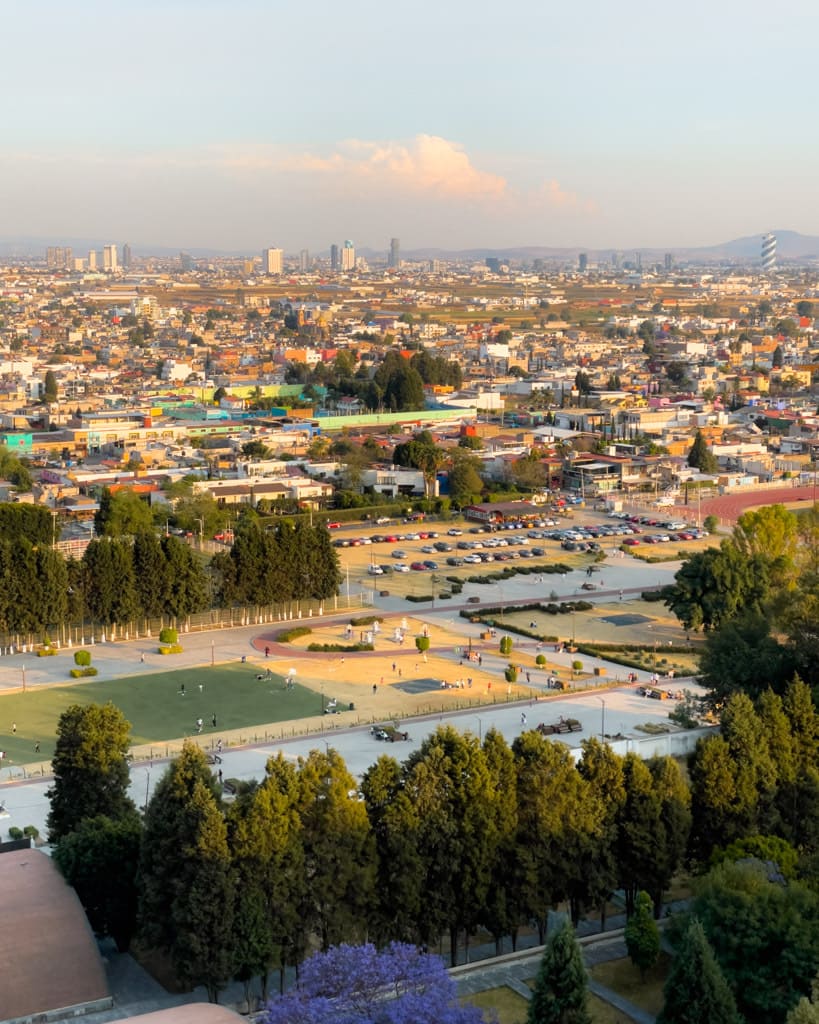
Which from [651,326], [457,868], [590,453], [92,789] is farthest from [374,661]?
[651,326]

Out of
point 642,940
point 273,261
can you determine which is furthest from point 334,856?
point 273,261

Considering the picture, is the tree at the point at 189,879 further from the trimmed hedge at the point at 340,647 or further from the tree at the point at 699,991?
the trimmed hedge at the point at 340,647

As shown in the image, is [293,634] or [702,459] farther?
[702,459]

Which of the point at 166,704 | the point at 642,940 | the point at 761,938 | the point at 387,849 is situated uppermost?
the point at 387,849

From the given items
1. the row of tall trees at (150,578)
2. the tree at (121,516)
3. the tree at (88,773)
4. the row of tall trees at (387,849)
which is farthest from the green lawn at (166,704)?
the tree at (121,516)

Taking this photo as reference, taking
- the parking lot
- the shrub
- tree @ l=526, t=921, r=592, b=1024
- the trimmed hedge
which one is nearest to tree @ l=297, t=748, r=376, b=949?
tree @ l=526, t=921, r=592, b=1024

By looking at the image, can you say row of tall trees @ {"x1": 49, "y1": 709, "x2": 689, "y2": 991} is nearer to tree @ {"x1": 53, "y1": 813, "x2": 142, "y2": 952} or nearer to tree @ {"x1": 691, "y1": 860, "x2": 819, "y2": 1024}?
tree @ {"x1": 53, "y1": 813, "x2": 142, "y2": 952}

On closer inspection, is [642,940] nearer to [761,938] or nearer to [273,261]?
[761,938]
